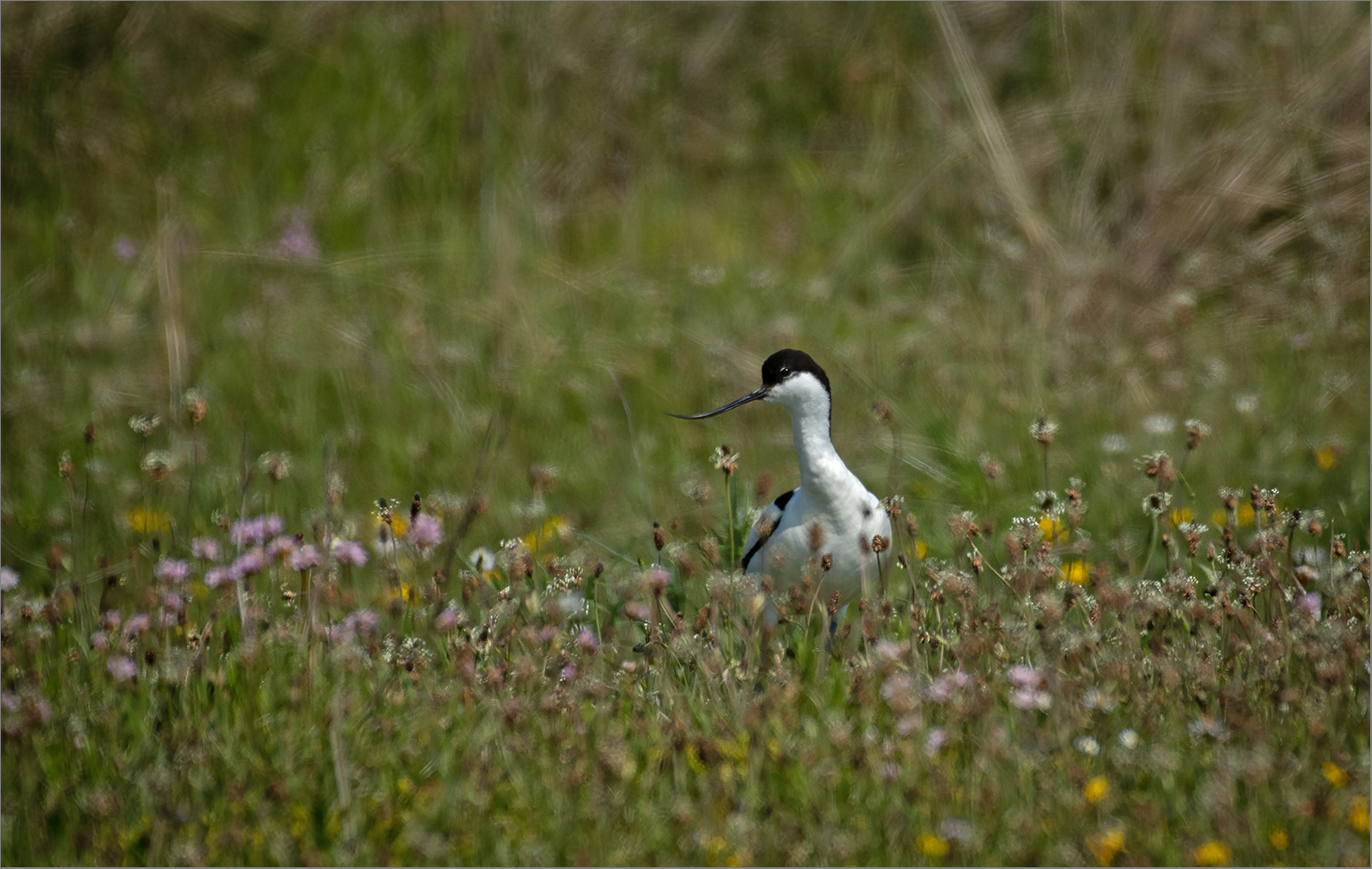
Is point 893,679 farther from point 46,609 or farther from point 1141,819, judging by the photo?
point 46,609

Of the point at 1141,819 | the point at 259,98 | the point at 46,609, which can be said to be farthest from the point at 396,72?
the point at 1141,819

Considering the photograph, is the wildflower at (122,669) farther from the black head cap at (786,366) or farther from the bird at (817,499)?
the black head cap at (786,366)

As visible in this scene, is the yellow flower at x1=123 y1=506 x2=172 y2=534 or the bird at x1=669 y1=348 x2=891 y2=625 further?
the yellow flower at x1=123 y1=506 x2=172 y2=534

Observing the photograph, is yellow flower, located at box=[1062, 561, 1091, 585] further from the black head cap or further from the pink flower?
the pink flower

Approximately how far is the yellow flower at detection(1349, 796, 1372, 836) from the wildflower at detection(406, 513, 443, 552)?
81.5 inches

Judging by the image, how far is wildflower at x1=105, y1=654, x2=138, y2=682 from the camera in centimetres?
301

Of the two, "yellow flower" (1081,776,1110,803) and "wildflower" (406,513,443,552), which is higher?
"wildflower" (406,513,443,552)

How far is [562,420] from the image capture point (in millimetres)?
6211

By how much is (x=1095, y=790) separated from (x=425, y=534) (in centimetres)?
170

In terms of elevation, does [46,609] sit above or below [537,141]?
below

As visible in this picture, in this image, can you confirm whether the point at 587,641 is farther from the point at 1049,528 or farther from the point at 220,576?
the point at 1049,528

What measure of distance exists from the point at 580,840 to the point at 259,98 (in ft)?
21.5

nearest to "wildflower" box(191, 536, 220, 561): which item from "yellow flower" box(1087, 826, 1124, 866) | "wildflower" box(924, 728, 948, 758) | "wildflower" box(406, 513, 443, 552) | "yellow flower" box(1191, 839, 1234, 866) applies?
"wildflower" box(406, 513, 443, 552)

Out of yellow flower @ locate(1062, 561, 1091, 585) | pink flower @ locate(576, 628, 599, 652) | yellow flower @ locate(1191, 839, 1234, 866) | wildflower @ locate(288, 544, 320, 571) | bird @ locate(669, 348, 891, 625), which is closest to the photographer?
yellow flower @ locate(1191, 839, 1234, 866)
